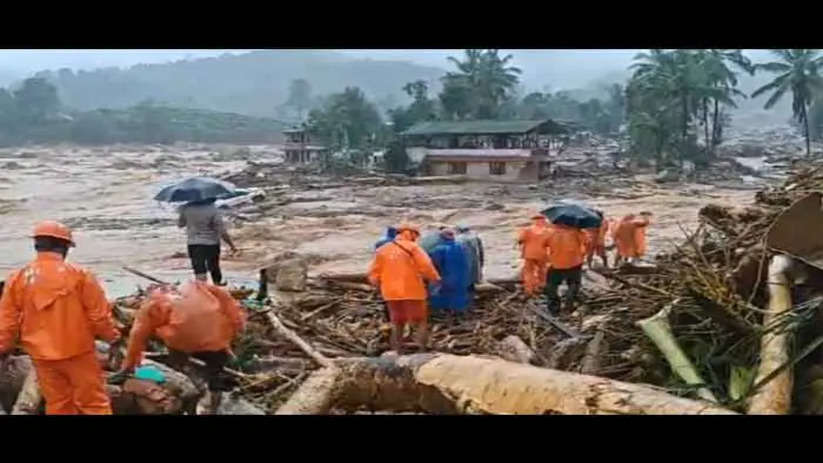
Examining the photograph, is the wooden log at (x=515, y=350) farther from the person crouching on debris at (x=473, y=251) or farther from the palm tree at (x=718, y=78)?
the palm tree at (x=718, y=78)

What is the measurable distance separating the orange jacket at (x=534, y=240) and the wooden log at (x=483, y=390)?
563mm

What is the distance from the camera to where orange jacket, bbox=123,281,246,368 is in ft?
15.9

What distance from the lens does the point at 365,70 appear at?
4.97m

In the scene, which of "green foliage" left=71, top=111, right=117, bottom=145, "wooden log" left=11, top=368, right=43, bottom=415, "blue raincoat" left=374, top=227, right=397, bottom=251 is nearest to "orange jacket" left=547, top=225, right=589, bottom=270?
"blue raincoat" left=374, top=227, right=397, bottom=251

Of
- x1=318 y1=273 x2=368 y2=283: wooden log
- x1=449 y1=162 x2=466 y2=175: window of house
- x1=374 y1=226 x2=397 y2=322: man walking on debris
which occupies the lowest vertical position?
x1=318 y1=273 x2=368 y2=283: wooden log

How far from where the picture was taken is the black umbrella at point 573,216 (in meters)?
5.08

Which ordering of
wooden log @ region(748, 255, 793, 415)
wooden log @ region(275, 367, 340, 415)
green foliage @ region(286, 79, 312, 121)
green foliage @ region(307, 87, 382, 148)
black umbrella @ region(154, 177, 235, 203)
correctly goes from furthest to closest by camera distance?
green foliage @ region(307, 87, 382, 148)
green foliage @ region(286, 79, 312, 121)
black umbrella @ region(154, 177, 235, 203)
wooden log @ region(275, 367, 340, 415)
wooden log @ region(748, 255, 793, 415)

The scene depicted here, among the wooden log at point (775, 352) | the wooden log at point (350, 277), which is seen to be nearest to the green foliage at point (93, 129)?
the wooden log at point (350, 277)

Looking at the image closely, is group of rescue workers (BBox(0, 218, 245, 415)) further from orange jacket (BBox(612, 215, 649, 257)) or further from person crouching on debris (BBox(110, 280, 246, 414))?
orange jacket (BBox(612, 215, 649, 257))
